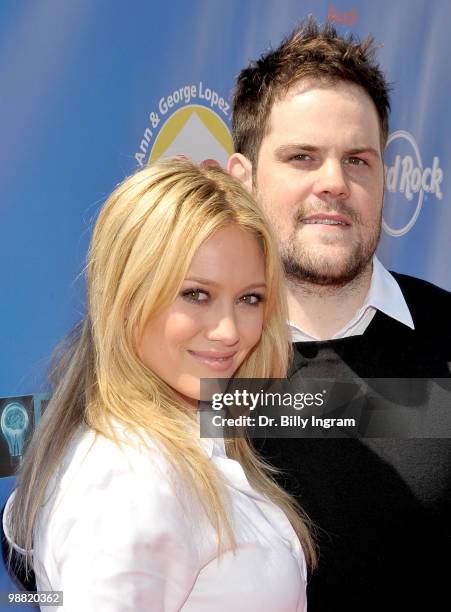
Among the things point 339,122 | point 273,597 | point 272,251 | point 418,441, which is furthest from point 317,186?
point 273,597

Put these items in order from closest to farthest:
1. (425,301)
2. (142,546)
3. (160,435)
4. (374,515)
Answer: (142,546) → (160,435) → (374,515) → (425,301)

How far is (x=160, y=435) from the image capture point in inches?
47.5

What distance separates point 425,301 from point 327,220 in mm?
325

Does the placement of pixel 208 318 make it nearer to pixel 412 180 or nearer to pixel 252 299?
pixel 252 299

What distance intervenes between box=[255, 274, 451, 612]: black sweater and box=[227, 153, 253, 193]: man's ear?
646mm

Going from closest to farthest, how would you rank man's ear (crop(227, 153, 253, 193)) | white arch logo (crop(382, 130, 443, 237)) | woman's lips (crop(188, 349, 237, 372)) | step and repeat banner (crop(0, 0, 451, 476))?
woman's lips (crop(188, 349, 237, 372)) < step and repeat banner (crop(0, 0, 451, 476)) < man's ear (crop(227, 153, 253, 193)) < white arch logo (crop(382, 130, 443, 237))

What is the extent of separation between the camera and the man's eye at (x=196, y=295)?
4.17 feet

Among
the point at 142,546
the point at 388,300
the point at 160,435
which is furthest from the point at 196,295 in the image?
the point at 388,300

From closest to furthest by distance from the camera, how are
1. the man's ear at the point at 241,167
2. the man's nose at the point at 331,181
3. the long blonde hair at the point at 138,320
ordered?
the long blonde hair at the point at 138,320 → the man's nose at the point at 331,181 → the man's ear at the point at 241,167

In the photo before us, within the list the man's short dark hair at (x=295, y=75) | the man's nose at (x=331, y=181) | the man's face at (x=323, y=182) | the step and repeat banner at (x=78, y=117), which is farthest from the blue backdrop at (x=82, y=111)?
the man's nose at (x=331, y=181)

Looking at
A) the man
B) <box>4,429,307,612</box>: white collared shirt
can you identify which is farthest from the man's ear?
<box>4,429,307,612</box>: white collared shirt

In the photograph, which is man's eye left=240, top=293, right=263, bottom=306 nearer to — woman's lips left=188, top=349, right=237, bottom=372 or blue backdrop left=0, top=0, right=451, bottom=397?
woman's lips left=188, top=349, right=237, bottom=372

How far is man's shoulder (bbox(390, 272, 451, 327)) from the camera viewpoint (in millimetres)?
1869

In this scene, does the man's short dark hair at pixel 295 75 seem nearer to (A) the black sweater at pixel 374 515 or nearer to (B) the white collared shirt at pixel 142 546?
(A) the black sweater at pixel 374 515
